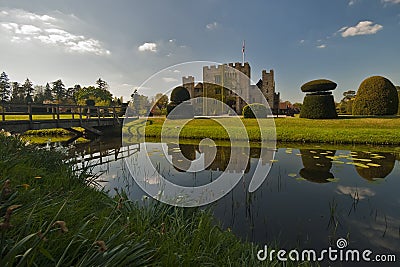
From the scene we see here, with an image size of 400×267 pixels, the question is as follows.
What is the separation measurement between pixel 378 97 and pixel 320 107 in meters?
4.39

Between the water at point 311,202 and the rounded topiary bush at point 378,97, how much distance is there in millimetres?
12597

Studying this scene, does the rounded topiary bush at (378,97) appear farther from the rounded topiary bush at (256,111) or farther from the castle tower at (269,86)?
the castle tower at (269,86)

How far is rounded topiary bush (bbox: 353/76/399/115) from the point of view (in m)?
16.8

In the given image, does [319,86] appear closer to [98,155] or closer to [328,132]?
[328,132]

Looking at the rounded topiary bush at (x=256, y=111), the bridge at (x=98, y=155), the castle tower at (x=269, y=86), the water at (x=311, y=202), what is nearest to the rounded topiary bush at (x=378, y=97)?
the rounded topiary bush at (x=256, y=111)

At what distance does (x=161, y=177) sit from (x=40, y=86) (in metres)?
80.7

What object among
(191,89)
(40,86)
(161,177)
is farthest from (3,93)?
(161,177)

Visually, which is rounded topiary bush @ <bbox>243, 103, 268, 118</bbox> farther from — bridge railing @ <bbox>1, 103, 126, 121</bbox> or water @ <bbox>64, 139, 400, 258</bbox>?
bridge railing @ <bbox>1, 103, 126, 121</bbox>

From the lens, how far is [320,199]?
4180mm

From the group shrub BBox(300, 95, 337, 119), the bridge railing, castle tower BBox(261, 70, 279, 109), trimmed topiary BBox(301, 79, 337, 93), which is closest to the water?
the bridge railing

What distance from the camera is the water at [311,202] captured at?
301cm

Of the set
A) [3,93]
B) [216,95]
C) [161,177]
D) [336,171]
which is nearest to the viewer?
[161,177]

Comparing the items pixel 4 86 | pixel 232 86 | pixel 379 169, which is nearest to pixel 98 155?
pixel 379 169

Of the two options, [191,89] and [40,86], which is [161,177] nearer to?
[191,89]
